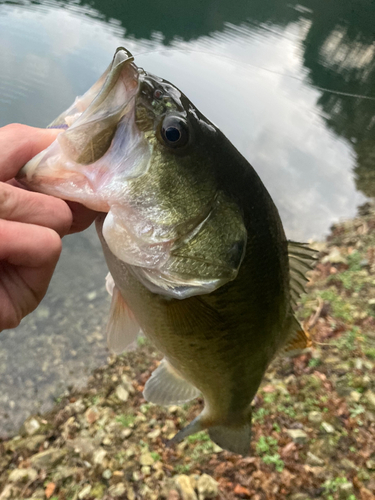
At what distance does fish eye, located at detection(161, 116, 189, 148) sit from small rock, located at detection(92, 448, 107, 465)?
7.96ft

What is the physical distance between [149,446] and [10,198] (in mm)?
2376

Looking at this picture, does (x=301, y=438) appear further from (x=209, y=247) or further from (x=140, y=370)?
(x=209, y=247)

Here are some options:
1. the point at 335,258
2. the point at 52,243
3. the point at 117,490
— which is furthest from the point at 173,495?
→ the point at 335,258

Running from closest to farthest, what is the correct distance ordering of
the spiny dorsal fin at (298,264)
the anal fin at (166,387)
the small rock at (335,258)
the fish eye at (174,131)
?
1. the fish eye at (174,131)
2. the spiny dorsal fin at (298,264)
3. the anal fin at (166,387)
4. the small rock at (335,258)

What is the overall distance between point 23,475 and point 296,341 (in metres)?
2.19

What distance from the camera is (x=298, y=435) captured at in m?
2.57

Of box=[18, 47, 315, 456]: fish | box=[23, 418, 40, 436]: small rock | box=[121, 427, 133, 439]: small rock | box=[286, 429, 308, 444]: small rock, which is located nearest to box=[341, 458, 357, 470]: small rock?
box=[286, 429, 308, 444]: small rock

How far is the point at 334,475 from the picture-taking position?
91.1 inches

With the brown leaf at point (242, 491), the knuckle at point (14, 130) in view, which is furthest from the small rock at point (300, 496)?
the knuckle at point (14, 130)

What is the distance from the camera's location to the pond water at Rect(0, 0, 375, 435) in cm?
352

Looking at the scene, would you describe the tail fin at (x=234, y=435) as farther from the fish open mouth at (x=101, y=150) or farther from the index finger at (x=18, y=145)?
the index finger at (x=18, y=145)

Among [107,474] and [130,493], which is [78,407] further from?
[130,493]

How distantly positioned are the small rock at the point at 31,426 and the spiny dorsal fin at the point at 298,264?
2.50m

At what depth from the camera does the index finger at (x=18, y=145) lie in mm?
938
